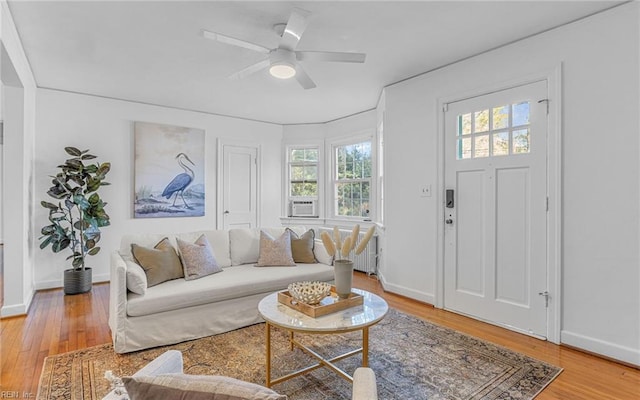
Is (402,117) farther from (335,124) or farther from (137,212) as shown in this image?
(137,212)

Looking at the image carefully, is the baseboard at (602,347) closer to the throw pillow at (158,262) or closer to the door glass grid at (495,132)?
the door glass grid at (495,132)

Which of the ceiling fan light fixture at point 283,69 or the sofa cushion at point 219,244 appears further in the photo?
the sofa cushion at point 219,244

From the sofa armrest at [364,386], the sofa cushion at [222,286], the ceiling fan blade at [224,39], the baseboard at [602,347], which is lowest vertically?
the baseboard at [602,347]

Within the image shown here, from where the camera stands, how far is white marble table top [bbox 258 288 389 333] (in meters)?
1.90

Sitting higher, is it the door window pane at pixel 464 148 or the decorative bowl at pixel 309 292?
the door window pane at pixel 464 148

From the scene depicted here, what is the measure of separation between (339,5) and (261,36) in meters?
0.78

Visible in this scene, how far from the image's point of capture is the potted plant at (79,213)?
3.99 m

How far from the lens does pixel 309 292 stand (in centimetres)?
217

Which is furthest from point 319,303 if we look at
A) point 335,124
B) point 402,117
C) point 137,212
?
point 335,124

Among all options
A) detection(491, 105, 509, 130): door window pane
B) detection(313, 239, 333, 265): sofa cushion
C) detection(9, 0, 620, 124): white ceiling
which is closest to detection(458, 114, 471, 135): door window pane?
detection(491, 105, 509, 130): door window pane

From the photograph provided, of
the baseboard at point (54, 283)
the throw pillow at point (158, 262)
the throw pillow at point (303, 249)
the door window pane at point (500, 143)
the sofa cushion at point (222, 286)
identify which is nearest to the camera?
the sofa cushion at point (222, 286)

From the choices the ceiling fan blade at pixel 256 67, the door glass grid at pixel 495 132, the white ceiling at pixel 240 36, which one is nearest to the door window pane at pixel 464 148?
the door glass grid at pixel 495 132

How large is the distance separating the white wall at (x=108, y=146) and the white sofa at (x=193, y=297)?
74.4 inches

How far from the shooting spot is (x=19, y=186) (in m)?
3.38
